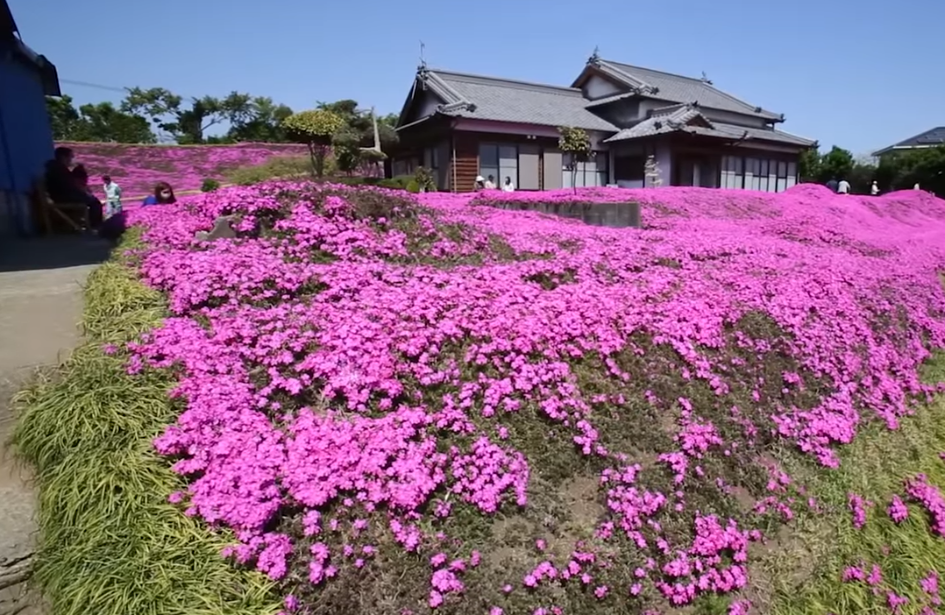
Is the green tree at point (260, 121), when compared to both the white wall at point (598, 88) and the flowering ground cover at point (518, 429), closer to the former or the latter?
the white wall at point (598, 88)

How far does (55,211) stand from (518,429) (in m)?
9.47

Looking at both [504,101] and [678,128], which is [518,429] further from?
[504,101]

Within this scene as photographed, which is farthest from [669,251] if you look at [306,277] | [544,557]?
[544,557]

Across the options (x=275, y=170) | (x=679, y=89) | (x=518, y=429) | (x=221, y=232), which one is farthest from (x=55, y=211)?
(x=679, y=89)

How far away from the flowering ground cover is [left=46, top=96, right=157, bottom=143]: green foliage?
145ft

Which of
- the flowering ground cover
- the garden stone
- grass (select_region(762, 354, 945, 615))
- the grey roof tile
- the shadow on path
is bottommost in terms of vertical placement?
grass (select_region(762, 354, 945, 615))

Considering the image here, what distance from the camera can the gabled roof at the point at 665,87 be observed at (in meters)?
27.6

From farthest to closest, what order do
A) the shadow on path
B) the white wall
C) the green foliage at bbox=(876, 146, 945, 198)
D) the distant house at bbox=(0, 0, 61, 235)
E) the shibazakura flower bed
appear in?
the green foliage at bbox=(876, 146, 945, 198), the white wall, the distant house at bbox=(0, 0, 61, 235), the shadow on path, the shibazakura flower bed

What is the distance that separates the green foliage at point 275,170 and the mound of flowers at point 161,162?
4.33ft

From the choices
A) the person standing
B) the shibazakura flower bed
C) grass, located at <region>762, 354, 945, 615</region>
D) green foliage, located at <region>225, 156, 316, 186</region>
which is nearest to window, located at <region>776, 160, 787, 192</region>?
green foliage, located at <region>225, 156, 316, 186</region>

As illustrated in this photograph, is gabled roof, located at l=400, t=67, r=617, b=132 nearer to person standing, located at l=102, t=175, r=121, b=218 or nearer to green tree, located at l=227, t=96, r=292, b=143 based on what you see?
person standing, located at l=102, t=175, r=121, b=218

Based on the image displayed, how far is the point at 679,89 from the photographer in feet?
108

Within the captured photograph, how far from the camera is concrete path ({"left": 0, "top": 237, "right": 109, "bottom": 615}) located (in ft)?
7.68

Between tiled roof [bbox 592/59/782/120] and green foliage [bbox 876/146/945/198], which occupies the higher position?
tiled roof [bbox 592/59/782/120]
